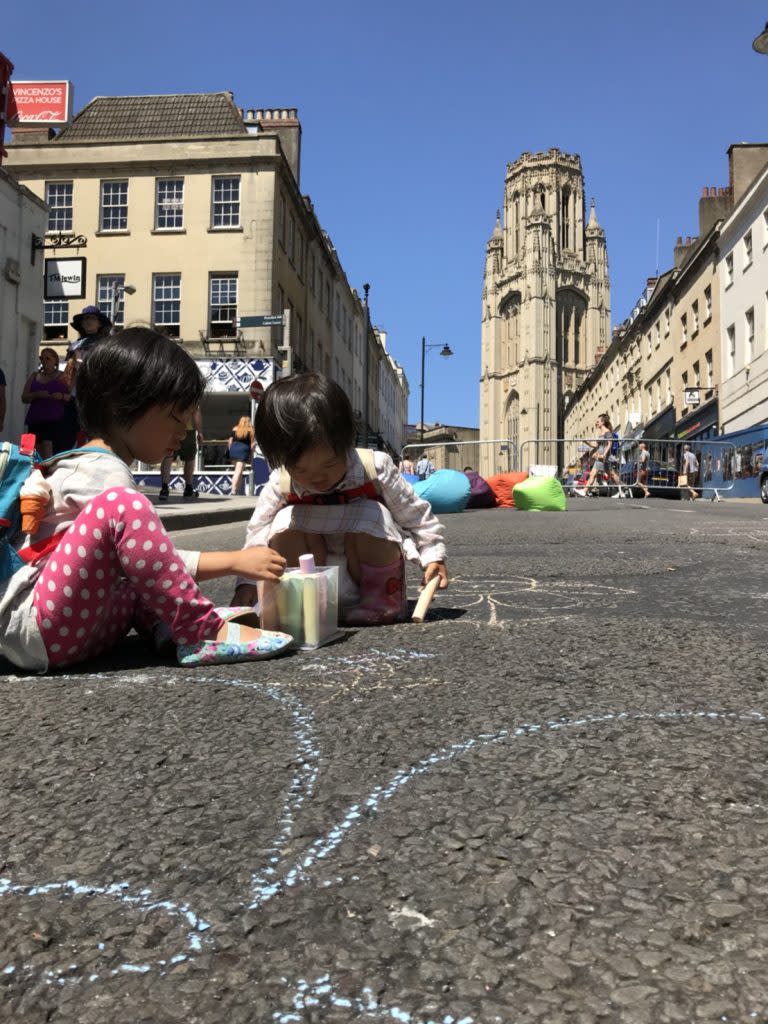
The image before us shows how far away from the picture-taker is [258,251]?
27438 mm

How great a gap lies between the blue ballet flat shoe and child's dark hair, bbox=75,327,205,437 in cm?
68

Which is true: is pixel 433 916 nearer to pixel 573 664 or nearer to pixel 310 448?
pixel 573 664

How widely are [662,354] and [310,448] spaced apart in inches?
1593

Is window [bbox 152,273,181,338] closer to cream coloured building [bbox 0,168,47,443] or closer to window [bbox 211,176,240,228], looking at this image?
window [bbox 211,176,240,228]

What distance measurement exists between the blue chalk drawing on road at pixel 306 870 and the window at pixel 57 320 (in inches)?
1091

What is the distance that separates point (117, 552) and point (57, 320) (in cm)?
2729

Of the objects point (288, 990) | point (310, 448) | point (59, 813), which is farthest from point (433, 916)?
point (310, 448)

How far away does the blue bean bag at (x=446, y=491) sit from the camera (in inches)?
529

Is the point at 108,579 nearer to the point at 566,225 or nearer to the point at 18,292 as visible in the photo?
the point at 18,292

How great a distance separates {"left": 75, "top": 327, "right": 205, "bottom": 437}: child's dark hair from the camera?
244 cm

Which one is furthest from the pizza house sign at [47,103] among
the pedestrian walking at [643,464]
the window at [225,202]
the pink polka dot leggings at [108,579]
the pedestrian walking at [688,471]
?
the pink polka dot leggings at [108,579]

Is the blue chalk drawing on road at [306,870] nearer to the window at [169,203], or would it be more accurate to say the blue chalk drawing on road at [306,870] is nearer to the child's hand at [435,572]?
the child's hand at [435,572]

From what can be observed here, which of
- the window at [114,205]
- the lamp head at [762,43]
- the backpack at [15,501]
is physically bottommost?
the backpack at [15,501]

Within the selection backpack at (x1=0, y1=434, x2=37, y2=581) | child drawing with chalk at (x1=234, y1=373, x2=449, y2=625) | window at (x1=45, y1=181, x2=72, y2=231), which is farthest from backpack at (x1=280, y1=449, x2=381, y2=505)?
window at (x1=45, y1=181, x2=72, y2=231)
